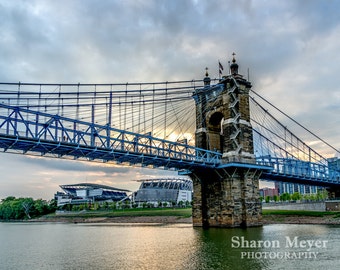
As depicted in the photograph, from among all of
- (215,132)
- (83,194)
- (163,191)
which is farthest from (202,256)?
(83,194)

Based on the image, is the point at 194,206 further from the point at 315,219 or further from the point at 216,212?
the point at 315,219

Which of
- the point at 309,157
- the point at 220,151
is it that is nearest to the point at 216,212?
the point at 220,151

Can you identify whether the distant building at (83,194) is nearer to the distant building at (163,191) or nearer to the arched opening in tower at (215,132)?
the distant building at (163,191)

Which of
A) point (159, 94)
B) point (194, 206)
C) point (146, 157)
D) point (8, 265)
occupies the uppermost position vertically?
point (159, 94)

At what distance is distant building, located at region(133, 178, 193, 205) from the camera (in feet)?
535

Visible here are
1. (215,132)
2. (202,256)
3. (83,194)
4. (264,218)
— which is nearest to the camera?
(202,256)

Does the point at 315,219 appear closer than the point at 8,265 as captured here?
No

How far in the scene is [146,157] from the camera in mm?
45125

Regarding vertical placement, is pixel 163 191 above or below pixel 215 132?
below

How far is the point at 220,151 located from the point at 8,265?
36700 mm

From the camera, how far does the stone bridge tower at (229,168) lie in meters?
50.1

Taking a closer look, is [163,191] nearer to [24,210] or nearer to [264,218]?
[24,210]

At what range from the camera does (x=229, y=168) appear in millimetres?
50438

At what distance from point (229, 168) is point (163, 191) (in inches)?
4697
